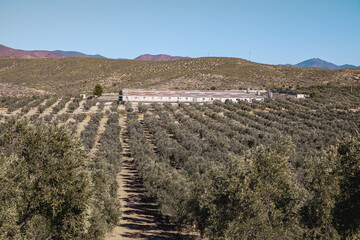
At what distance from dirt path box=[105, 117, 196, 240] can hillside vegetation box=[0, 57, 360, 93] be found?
102547mm

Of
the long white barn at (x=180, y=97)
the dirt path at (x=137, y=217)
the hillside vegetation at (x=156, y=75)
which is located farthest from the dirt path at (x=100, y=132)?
the hillside vegetation at (x=156, y=75)

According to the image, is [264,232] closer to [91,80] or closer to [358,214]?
[358,214]

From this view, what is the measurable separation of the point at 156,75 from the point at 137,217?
139m

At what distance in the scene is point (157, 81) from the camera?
496ft

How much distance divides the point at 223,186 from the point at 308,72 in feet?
559

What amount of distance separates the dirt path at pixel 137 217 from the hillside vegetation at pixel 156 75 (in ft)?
336

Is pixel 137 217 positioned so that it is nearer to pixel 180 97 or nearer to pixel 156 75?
pixel 180 97

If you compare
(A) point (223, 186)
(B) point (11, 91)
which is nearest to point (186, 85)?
(B) point (11, 91)

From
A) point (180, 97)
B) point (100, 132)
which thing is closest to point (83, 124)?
point (100, 132)

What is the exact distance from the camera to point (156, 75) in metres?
164

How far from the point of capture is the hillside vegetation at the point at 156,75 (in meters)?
145

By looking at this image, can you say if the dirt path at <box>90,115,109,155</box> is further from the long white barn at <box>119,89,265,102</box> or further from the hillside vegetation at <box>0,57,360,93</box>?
the hillside vegetation at <box>0,57,360,93</box>

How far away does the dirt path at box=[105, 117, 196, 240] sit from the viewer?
24938 mm

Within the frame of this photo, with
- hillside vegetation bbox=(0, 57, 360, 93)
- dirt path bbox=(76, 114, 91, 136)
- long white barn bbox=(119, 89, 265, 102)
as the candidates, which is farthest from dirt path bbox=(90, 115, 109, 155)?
hillside vegetation bbox=(0, 57, 360, 93)
